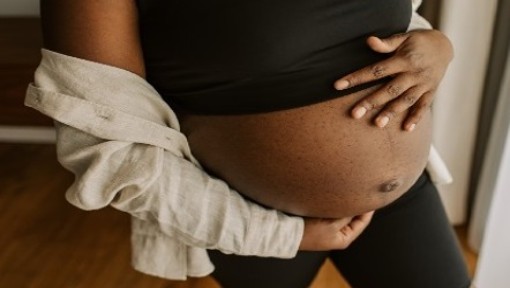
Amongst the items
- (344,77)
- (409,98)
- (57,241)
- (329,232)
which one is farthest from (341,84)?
(57,241)

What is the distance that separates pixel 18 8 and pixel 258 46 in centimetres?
139

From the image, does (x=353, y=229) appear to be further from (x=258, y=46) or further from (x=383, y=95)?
(x=258, y=46)

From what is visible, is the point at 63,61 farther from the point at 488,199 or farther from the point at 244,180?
the point at 488,199

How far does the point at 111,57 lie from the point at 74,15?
0.06m

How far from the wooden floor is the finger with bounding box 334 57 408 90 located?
909mm

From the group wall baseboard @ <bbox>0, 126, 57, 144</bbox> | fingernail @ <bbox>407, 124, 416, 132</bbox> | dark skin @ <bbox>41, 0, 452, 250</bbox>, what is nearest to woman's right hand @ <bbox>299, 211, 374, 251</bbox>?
dark skin @ <bbox>41, 0, 452, 250</bbox>

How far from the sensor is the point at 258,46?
668mm

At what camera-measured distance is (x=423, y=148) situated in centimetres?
80

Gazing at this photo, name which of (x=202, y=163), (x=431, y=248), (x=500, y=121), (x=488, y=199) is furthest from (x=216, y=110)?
(x=488, y=199)

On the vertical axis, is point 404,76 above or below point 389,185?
above

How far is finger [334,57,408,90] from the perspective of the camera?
68 cm

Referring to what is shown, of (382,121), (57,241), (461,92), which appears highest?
(382,121)

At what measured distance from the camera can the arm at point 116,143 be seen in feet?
2.15

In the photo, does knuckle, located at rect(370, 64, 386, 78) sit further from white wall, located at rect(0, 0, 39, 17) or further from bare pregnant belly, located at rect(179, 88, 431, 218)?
white wall, located at rect(0, 0, 39, 17)
